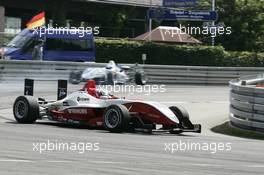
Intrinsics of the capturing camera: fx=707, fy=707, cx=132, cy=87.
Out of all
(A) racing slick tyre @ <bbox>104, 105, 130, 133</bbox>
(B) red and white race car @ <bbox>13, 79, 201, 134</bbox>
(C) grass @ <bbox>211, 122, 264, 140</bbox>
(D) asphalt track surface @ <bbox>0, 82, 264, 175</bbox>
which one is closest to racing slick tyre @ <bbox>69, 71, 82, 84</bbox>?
(D) asphalt track surface @ <bbox>0, 82, 264, 175</bbox>

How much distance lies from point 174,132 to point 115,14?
136ft

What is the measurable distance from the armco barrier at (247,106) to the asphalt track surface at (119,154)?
32.1 inches

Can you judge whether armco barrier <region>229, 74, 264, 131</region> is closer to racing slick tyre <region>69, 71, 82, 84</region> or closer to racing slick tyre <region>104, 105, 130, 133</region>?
racing slick tyre <region>104, 105, 130, 133</region>

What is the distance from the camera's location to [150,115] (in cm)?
1429

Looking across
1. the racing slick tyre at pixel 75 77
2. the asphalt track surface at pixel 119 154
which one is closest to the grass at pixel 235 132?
the asphalt track surface at pixel 119 154

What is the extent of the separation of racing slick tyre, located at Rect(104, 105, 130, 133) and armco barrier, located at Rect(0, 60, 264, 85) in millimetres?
12566

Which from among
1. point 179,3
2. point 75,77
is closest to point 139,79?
point 75,77

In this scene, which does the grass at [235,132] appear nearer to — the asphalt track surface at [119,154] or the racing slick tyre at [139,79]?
the asphalt track surface at [119,154]

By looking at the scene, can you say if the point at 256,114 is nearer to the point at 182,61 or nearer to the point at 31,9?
the point at 182,61

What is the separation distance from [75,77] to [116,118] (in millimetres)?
13819

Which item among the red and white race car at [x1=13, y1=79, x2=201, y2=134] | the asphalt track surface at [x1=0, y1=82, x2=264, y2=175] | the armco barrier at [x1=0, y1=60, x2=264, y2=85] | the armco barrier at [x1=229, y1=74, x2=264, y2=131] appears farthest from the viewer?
the armco barrier at [x1=0, y1=60, x2=264, y2=85]

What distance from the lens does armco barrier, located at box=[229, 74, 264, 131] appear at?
15680 mm

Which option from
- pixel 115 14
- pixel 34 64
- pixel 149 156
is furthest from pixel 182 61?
pixel 149 156

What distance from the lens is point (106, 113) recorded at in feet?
46.9
